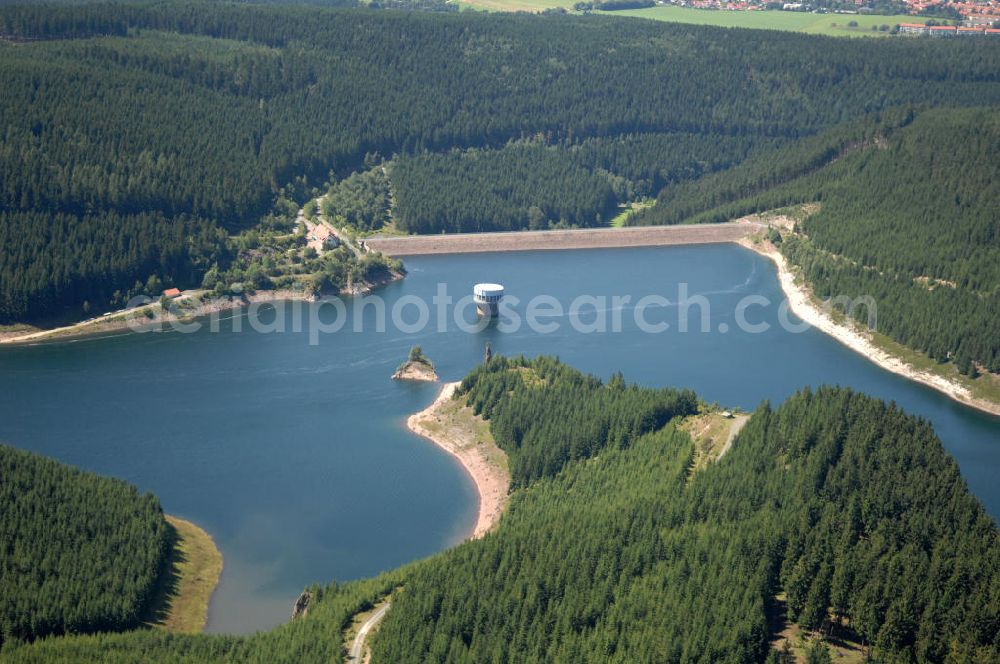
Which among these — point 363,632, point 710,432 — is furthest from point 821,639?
point 710,432

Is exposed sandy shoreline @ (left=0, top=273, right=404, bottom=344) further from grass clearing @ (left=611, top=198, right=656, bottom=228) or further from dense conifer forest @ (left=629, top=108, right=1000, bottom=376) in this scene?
dense conifer forest @ (left=629, top=108, right=1000, bottom=376)

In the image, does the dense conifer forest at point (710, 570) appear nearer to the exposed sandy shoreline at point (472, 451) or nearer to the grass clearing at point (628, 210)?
the exposed sandy shoreline at point (472, 451)

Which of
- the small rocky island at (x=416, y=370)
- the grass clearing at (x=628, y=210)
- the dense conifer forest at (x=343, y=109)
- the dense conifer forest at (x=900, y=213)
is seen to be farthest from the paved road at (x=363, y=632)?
the grass clearing at (x=628, y=210)

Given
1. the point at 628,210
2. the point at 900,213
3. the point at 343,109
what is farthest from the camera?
the point at 343,109

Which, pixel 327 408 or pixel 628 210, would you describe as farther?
pixel 628 210

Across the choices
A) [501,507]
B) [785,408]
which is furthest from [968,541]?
[501,507]

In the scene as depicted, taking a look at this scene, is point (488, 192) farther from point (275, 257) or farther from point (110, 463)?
point (110, 463)

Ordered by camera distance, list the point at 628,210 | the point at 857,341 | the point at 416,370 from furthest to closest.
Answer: the point at 628,210 < the point at 857,341 < the point at 416,370

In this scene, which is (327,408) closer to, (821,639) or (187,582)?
(187,582)
